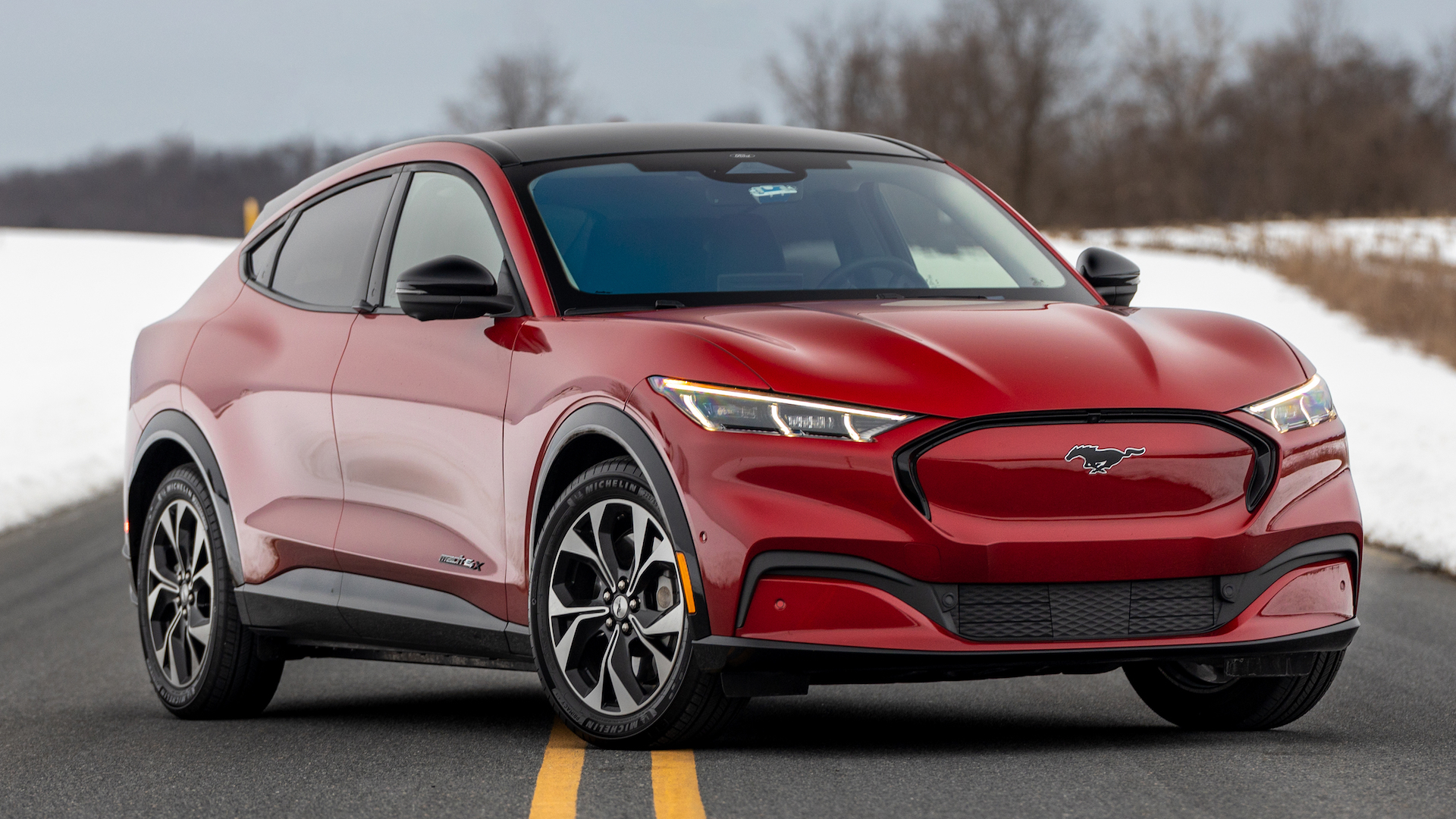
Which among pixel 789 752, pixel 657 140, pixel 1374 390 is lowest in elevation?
pixel 1374 390

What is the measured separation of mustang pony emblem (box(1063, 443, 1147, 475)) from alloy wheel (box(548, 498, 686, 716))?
1.04m

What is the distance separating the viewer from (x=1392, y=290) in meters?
24.5

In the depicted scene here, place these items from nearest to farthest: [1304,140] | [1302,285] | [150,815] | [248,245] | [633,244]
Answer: [150,815] → [633,244] → [248,245] → [1302,285] → [1304,140]

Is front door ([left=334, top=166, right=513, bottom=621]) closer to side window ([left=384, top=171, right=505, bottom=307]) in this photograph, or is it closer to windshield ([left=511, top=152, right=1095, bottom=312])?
side window ([left=384, top=171, right=505, bottom=307])

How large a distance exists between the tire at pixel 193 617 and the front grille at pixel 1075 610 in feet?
10.2

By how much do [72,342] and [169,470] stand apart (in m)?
25.6

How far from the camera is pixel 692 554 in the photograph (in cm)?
450

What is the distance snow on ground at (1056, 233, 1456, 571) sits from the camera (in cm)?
1151

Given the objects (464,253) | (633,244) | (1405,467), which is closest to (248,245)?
(464,253)

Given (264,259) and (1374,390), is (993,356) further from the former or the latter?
(1374,390)

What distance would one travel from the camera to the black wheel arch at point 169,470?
21.4 feet

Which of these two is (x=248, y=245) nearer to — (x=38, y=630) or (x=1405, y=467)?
(x=38, y=630)

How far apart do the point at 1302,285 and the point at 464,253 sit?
24291 millimetres

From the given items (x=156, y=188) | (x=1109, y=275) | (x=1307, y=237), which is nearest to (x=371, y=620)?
(x=1109, y=275)
